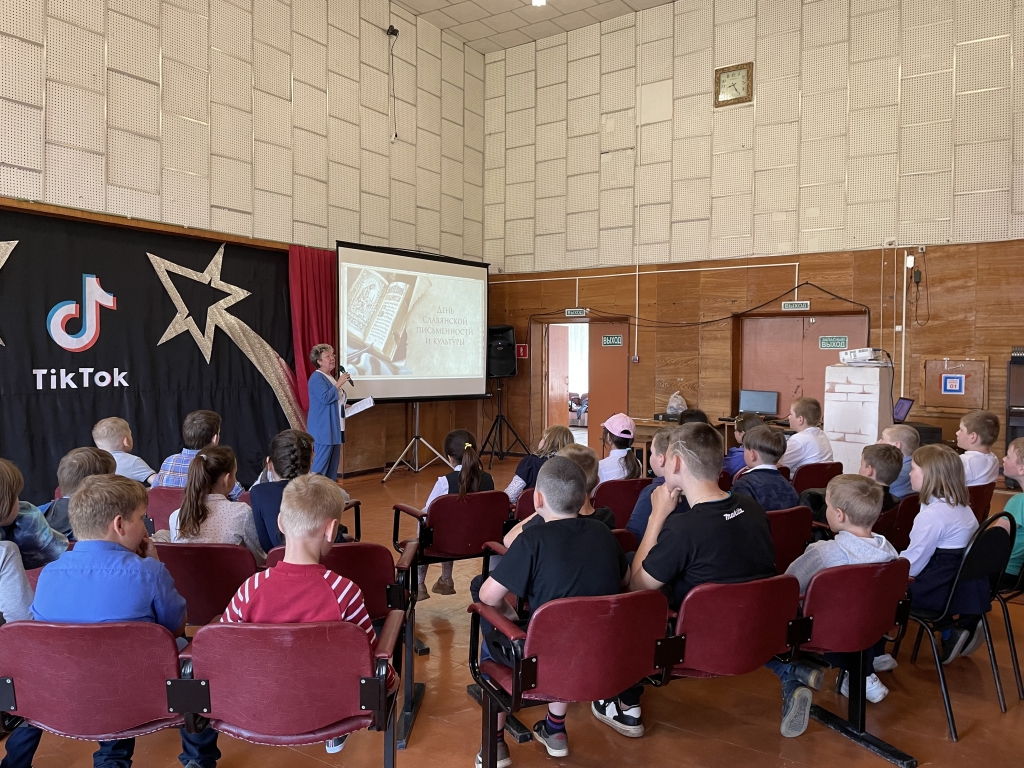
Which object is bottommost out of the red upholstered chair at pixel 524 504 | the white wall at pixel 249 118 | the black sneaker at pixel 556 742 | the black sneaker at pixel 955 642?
the black sneaker at pixel 556 742

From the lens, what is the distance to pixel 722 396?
877 centimetres

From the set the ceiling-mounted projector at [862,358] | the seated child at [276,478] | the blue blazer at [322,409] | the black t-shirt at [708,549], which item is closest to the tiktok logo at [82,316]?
the blue blazer at [322,409]

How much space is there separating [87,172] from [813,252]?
23.6 feet

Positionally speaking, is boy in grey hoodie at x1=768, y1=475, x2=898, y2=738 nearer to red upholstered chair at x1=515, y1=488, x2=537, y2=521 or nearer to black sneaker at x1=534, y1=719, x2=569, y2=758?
black sneaker at x1=534, y1=719, x2=569, y2=758

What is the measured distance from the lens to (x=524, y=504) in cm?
378

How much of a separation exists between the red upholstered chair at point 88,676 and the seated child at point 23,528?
24.8 inches

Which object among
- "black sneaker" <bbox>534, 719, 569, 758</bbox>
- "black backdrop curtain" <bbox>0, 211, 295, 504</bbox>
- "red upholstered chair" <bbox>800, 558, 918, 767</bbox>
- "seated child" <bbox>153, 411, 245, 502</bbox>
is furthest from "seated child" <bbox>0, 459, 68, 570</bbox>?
"black backdrop curtain" <bbox>0, 211, 295, 504</bbox>

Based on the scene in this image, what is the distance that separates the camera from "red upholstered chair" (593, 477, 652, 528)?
13.0ft

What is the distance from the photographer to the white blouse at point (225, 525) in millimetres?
2955

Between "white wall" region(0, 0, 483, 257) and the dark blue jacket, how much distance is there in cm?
566

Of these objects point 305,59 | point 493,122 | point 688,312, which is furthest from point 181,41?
point 688,312

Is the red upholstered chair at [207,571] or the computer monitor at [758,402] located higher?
the computer monitor at [758,402]

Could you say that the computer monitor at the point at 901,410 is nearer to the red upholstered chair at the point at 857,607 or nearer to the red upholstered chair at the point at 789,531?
the red upholstered chair at the point at 789,531

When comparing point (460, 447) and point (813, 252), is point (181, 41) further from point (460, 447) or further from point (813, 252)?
point (813, 252)
